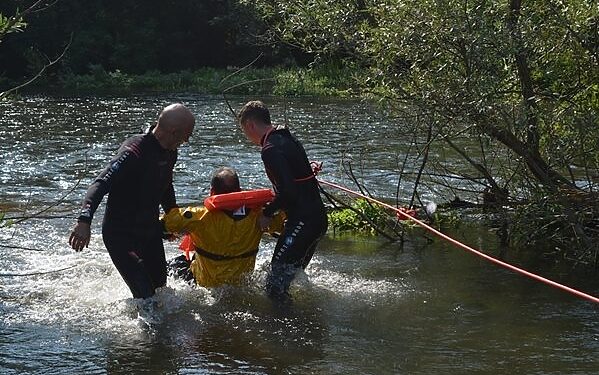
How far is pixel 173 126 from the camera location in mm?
7066

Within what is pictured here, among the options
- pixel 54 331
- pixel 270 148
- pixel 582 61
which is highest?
pixel 582 61

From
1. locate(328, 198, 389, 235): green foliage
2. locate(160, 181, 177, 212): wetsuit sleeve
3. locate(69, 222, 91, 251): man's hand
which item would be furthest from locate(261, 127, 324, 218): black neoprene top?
locate(328, 198, 389, 235): green foliage

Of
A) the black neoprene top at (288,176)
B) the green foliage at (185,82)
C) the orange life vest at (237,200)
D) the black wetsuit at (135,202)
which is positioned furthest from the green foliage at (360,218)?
the green foliage at (185,82)

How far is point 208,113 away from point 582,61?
18.1 m

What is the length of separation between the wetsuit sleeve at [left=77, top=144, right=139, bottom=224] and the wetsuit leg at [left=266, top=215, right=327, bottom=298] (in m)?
1.45

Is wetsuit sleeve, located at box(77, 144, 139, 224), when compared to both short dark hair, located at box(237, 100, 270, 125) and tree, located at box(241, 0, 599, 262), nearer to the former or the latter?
short dark hair, located at box(237, 100, 270, 125)

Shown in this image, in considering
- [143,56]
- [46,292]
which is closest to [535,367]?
[46,292]

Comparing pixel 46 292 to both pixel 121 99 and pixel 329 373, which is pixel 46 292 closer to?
pixel 329 373

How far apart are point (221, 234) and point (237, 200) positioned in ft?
1.02

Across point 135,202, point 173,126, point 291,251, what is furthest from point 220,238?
point 173,126

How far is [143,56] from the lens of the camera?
4584cm

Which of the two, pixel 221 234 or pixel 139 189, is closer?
pixel 139 189

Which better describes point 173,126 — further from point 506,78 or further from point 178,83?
point 178,83

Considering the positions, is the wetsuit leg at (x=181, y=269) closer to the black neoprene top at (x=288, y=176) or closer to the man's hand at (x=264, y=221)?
the man's hand at (x=264, y=221)
